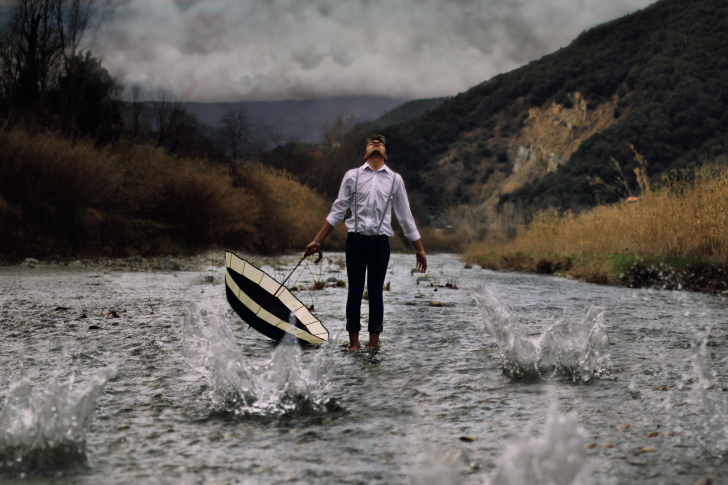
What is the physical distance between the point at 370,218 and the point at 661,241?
461 inches

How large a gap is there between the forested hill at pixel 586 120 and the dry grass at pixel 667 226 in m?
25.0

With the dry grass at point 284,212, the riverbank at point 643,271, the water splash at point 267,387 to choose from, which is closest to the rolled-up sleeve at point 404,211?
the water splash at point 267,387

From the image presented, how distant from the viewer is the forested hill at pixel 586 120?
5475cm

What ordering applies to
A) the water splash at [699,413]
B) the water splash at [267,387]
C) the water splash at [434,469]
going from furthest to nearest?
1. the water splash at [267,387]
2. the water splash at [699,413]
3. the water splash at [434,469]

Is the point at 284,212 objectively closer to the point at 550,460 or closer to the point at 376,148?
the point at 376,148

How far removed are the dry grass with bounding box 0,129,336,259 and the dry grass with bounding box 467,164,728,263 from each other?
41.9 feet

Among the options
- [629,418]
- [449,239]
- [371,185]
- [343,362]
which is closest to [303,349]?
[343,362]

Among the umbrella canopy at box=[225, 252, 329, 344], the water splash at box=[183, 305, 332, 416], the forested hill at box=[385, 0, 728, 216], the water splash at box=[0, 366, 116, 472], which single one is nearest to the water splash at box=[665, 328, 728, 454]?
the water splash at box=[183, 305, 332, 416]

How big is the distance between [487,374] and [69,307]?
264 inches

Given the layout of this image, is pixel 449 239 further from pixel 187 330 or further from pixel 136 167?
pixel 187 330

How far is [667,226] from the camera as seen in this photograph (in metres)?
15.7

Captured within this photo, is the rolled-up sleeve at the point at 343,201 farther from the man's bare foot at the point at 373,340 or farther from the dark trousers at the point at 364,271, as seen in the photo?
the man's bare foot at the point at 373,340

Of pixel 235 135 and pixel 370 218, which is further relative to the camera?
pixel 235 135

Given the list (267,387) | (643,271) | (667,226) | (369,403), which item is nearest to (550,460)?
(369,403)
